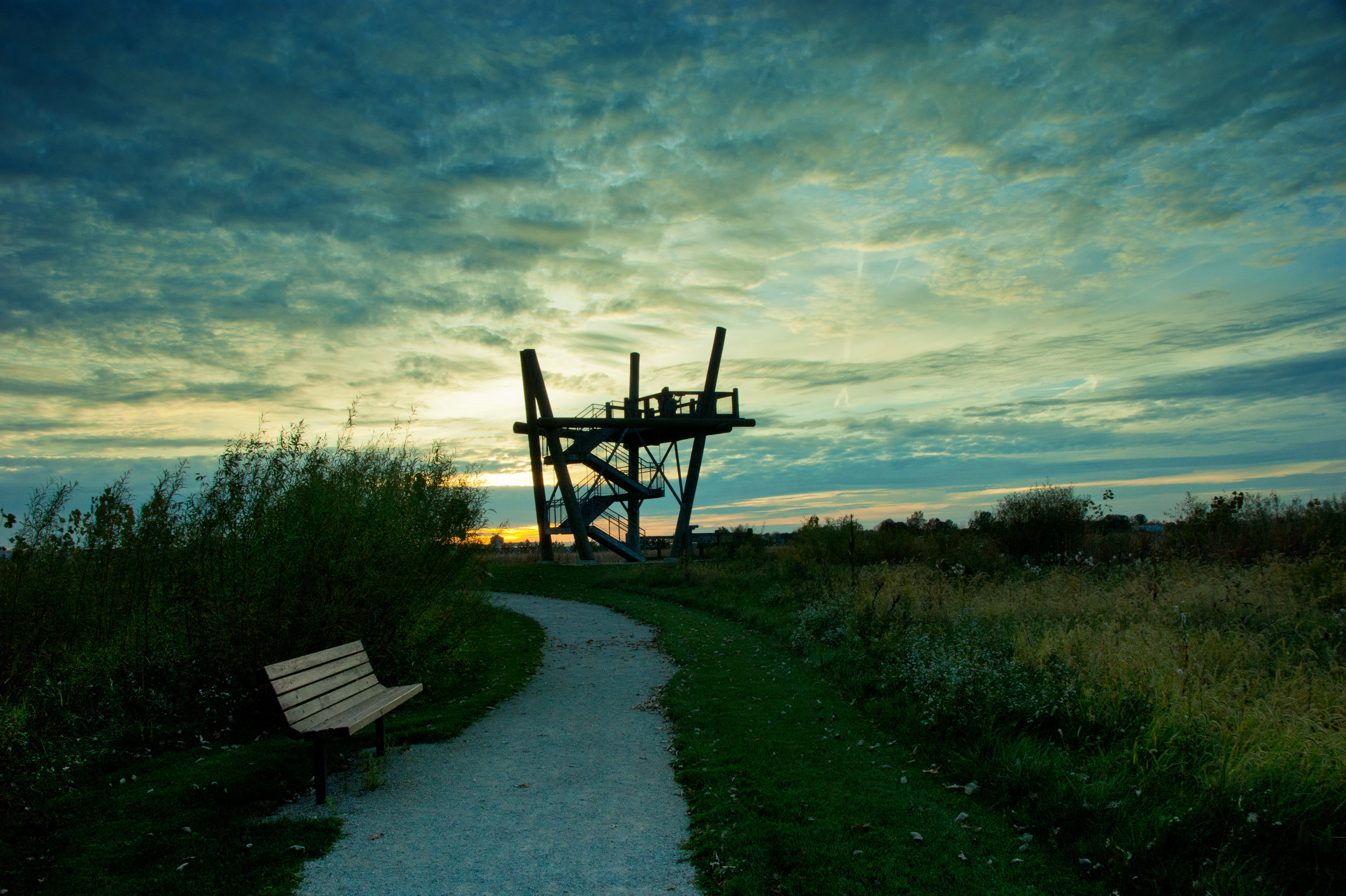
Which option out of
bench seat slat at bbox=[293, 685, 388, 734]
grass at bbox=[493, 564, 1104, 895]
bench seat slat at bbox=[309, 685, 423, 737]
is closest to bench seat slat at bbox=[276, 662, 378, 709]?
bench seat slat at bbox=[293, 685, 388, 734]

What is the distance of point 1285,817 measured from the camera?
4.80 meters

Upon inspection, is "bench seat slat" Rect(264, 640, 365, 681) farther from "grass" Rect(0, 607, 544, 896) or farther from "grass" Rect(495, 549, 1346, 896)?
"grass" Rect(495, 549, 1346, 896)

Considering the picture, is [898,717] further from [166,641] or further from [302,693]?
[166,641]

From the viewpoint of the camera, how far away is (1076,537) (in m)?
19.8

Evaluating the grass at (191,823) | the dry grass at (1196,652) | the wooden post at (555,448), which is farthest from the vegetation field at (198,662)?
the wooden post at (555,448)

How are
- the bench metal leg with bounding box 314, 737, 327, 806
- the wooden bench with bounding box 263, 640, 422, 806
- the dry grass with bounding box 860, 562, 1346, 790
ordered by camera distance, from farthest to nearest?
the bench metal leg with bounding box 314, 737, 327, 806
the wooden bench with bounding box 263, 640, 422, 806
the dry grass with bounding box 860, 562, 1346, 790

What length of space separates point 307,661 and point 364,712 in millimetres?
683

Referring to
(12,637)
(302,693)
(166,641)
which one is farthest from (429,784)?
(12,637)

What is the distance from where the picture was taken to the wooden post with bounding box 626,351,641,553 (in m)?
29.6

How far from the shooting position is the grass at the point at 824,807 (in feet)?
15.5

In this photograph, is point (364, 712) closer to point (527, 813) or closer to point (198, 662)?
point (527, 813)

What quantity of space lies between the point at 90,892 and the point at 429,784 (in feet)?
7.96

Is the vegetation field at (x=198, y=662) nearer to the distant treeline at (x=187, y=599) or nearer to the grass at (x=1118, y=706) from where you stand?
the distant treeline at (x=187, y=599)

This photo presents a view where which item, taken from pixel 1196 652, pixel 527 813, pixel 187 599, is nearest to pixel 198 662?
pixel 187 599
